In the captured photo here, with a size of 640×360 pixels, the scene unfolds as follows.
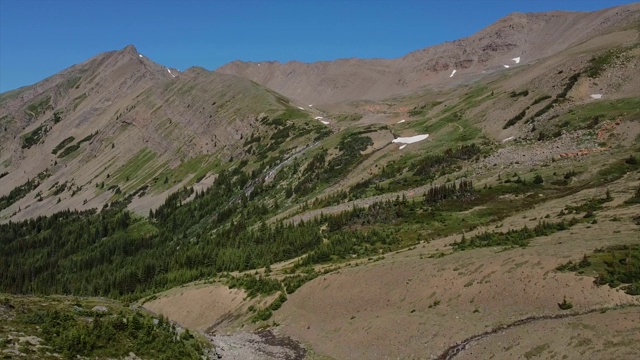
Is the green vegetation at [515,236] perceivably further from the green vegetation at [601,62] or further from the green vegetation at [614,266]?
the green vegetation at [601,62]

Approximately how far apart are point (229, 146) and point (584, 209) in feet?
518

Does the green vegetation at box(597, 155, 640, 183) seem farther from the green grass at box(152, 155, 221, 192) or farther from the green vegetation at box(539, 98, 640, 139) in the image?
the green grass at box(152, 155, 221, 192)

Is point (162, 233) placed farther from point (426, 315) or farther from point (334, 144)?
point (426, 315)

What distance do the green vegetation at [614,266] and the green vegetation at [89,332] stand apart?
960 inches

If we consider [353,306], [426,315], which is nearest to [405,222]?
[353,306]

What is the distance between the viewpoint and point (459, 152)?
98062 millimetres

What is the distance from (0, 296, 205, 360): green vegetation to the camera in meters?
25.1

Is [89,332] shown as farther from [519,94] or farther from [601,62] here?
[601,62]

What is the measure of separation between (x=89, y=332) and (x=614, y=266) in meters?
30.7

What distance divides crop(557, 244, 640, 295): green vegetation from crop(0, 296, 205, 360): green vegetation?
24.4 meters

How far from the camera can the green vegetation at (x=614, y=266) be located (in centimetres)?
2911

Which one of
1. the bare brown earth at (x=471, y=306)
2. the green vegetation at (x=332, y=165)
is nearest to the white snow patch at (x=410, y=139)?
the green vegetation at (x=332, y=165)

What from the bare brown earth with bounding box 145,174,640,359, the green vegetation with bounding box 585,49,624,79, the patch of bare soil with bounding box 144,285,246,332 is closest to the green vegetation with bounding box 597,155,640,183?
the bare brown earth with bounding box 145,174,640,359

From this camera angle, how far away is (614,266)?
30.9m
